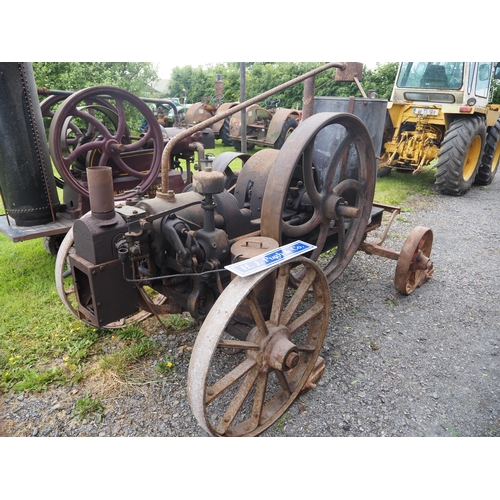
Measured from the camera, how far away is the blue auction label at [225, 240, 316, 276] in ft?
5.71

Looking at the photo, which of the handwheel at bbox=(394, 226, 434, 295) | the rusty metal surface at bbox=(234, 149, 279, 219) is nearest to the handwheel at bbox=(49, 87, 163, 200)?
the rusty metal surface at bbox=(234, 149, 279, 219)

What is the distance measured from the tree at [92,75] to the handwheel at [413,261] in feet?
22.9

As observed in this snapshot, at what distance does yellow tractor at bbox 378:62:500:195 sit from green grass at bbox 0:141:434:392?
5.17 meters

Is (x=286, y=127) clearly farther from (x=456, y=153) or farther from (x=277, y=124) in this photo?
(x=456, y=153)

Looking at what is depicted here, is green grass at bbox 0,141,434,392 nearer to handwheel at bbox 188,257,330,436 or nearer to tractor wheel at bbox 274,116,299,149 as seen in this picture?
handwheel at bbox 188,257,330,436

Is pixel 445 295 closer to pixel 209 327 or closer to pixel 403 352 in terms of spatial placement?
pixel 403 352

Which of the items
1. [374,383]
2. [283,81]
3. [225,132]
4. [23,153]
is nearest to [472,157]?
[225,132]

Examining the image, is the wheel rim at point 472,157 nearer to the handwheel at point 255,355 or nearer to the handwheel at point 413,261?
the handwheel at point 413,261

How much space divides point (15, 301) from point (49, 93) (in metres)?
2.11

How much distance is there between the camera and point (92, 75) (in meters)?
8.74

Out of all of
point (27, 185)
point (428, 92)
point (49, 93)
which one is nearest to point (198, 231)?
point (27, 185)

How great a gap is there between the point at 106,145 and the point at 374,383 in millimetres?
3135

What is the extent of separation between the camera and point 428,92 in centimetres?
680

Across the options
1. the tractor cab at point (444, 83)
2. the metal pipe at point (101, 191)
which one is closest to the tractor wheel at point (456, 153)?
the tractor cab at point (444, 83)
